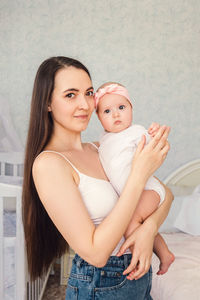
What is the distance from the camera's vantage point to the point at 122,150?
1.05 m

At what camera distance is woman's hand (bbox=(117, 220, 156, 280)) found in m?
0.90

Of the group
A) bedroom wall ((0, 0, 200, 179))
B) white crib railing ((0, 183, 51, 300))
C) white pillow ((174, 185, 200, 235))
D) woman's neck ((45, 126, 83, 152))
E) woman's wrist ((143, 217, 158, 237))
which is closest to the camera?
woman's wrist ((143, 217, 158, 237))

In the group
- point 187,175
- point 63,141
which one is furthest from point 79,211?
point 187,175

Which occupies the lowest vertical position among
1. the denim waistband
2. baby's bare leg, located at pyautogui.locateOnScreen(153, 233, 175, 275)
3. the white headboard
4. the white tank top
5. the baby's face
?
the white headboard

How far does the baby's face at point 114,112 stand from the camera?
114 cm

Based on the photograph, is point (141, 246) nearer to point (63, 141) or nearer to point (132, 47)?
point (63, 141)

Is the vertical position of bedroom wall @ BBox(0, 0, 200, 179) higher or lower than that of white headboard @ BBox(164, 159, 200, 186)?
higher

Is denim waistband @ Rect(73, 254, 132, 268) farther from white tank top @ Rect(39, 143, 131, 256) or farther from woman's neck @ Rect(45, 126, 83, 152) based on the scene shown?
woman's neck @ Rect(45, 126, 83, 152)

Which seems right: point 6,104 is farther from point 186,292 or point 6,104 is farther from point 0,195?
point 186,292

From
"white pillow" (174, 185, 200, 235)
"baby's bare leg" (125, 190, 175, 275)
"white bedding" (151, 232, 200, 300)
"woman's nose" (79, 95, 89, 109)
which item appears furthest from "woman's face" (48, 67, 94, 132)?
"white pillow" (174, 185, 200, 235)

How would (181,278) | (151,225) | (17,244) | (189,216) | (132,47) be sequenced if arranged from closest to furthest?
(151,225)
(17,244)
(181,278)
(189,216)
(132,47)

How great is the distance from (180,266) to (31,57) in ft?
6.60

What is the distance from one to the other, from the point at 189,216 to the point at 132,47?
4.73 feet

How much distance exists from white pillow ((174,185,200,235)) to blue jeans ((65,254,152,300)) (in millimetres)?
1360
